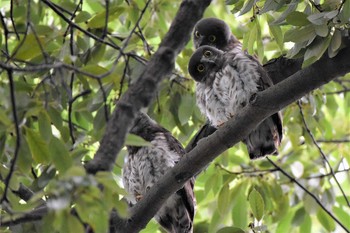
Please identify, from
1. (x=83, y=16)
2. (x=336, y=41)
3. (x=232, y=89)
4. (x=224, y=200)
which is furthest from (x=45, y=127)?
(x=224, y=200)

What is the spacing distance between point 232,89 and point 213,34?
1.53m

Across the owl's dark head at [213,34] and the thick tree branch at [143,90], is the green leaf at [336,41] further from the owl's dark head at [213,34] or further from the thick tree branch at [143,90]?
the owl's dark head at [213,34]

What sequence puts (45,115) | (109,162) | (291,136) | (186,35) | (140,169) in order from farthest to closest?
1. (291,136)
2. (140,169)
3. (45,115)
4. (186,35)
5. (109,162)

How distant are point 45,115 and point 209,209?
148 inches

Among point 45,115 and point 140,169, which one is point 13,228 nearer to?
point 45,115

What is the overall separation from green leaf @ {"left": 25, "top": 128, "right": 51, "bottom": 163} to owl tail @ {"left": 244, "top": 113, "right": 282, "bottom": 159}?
2361mm

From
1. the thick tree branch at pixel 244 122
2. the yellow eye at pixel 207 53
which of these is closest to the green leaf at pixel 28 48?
the thick tree branch at pixel 244 122

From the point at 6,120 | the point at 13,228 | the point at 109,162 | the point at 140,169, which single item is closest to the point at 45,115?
the point at 6,120

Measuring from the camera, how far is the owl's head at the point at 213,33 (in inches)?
254

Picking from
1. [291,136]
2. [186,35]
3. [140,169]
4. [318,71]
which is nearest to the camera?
[186,35]

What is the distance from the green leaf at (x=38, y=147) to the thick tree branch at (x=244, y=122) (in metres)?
0.87

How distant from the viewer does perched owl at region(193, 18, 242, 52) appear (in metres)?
6.41

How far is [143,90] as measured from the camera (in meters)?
2.51

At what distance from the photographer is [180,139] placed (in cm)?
602
